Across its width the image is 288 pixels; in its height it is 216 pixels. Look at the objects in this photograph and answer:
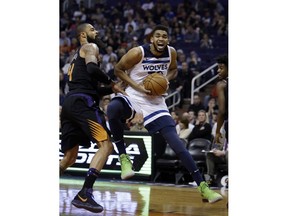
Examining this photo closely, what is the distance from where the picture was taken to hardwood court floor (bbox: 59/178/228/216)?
6324 mm

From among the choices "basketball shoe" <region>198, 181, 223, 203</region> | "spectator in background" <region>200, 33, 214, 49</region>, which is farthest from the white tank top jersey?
"spectator in background" <region>200, 33, 214, 49</region>

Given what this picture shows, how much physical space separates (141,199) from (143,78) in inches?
57.1

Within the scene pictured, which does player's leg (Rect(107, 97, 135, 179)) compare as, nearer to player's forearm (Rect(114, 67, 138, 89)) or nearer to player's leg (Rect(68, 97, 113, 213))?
player's forearm (Rect(114, 67, 138, 89))

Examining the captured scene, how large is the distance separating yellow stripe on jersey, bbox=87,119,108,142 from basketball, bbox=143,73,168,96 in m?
0.73

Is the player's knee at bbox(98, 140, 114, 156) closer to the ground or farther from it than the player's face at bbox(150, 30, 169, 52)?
closer to the ground

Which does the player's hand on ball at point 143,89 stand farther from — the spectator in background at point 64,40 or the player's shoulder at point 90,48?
the spectator in background at point 64,40

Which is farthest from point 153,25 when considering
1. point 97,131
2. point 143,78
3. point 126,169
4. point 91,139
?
point 97,131

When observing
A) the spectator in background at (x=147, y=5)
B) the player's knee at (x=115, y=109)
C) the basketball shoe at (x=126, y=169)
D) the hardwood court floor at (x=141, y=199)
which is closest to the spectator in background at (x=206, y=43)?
the spectator in background at (x=147, y=5)

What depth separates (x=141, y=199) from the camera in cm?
734

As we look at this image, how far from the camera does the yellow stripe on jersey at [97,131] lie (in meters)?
6.05
